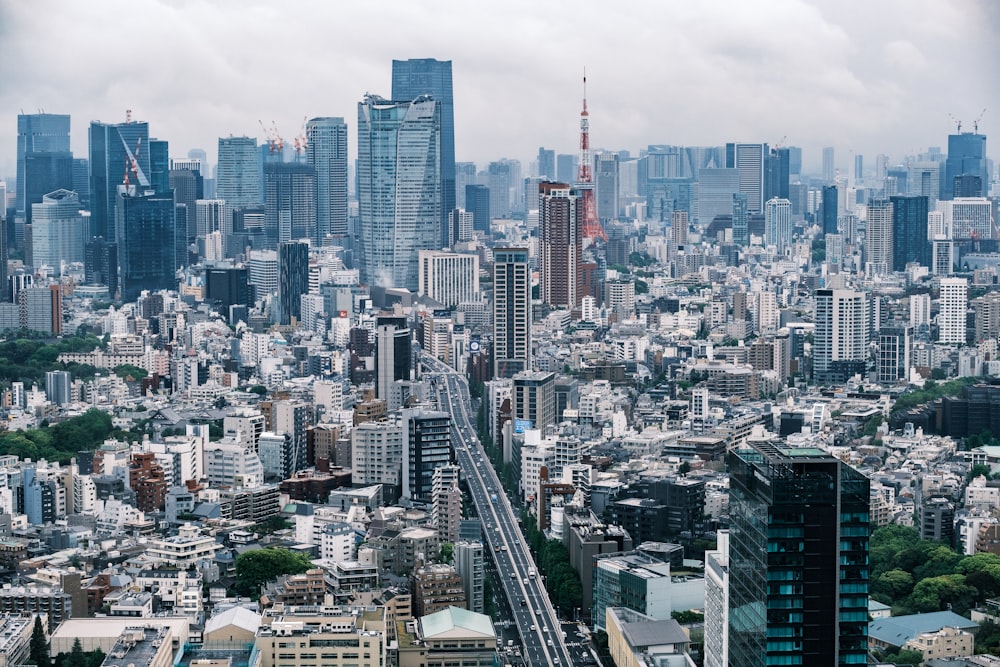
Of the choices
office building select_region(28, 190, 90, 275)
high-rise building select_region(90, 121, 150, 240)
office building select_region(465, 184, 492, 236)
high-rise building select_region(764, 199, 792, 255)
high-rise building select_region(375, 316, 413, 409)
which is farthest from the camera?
office building select_region(465, 184, 492, 236)

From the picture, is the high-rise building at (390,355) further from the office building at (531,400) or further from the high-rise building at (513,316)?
the high-rise building at (513,316)

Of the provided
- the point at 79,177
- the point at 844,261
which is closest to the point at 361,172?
the point at 79,177

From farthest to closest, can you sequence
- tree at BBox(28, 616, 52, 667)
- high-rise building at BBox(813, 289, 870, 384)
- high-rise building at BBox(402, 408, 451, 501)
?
1. high-rise building at BBox(813, 289, 870, 384)
2. high-rise building at BBox(402, 408, 451, 501)
3. tree at BBox(28, 616, 52, 667)

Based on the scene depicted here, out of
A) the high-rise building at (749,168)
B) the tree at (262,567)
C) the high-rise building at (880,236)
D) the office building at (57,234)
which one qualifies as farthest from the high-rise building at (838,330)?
the high-rise building at (749,168)

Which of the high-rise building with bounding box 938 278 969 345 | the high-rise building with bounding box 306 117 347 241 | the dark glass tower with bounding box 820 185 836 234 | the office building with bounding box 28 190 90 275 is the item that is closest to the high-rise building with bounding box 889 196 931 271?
the dark glass tower with bounding box 820 185 836 234

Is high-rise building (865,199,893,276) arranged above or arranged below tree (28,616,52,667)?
above

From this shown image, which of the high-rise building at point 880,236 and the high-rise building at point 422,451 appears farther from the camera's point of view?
the high-rise building at point 880,236

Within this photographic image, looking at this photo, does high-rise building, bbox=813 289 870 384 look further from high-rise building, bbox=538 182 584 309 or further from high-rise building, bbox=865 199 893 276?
high-rise building, bbox=865 199 893 276
